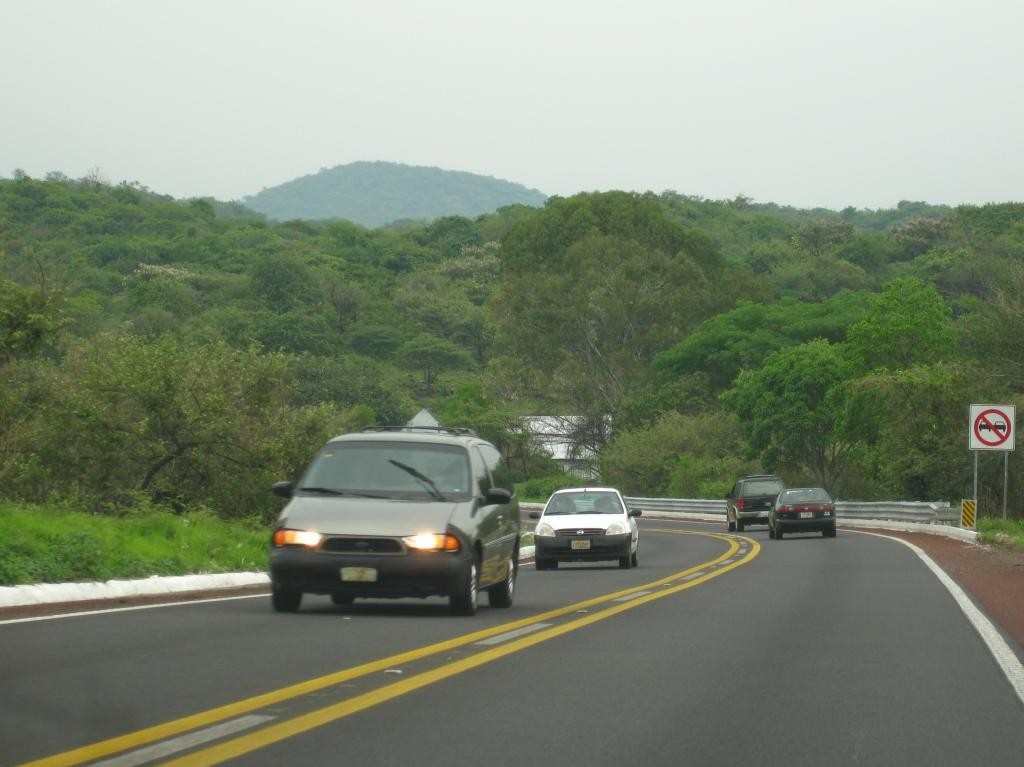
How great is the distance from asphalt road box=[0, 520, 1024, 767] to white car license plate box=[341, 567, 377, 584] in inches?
13.5

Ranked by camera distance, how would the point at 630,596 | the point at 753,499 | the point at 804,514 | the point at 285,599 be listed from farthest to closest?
the point at 753,499 < the point at 804,514 < the point at 630,596 < the point at 285,599

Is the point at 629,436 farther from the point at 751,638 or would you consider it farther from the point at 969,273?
the point at 751,638

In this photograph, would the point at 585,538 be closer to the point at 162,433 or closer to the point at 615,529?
the point at 615,529

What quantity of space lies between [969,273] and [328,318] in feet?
144

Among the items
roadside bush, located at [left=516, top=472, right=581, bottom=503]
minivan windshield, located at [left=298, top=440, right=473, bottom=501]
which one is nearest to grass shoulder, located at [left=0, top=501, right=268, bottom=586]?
minivan windshield, located at [left=298, top=440, right=473, bottom=501]

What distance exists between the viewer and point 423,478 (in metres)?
15.5

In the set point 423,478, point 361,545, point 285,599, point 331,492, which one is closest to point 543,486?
point 423,478

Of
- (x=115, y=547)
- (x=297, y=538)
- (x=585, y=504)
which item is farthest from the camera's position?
(x=585, y=504)

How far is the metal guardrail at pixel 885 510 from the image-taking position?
157ft

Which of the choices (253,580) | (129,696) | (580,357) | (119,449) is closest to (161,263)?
(580,357)

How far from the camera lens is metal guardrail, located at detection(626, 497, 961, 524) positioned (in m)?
47.9

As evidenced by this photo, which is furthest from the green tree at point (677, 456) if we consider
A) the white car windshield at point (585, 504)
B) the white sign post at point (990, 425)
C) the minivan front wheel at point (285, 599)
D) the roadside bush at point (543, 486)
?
the minivan front wheel at point (285, 599)

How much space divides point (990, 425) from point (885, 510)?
1459cm

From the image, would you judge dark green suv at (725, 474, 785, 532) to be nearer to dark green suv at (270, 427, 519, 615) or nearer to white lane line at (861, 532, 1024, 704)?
white lane line at (861, 532, 1024, 704)
